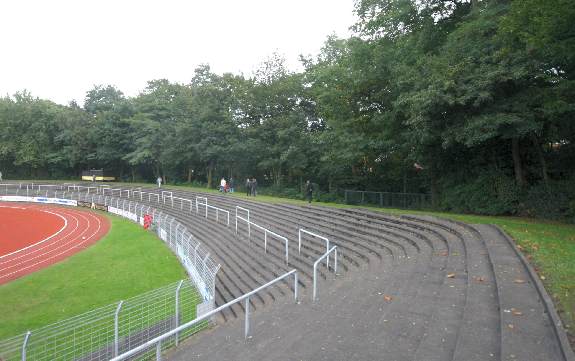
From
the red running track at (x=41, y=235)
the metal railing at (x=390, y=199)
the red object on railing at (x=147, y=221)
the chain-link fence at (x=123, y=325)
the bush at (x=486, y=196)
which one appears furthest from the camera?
the red object on railing at (x=147, y=221)

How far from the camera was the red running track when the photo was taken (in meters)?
19.4

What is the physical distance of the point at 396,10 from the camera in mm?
19766

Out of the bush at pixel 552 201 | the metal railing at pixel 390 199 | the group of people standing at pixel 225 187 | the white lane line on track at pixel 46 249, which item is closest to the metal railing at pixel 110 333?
the white lane line on track at pixel 46 249

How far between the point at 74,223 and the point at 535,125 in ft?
102

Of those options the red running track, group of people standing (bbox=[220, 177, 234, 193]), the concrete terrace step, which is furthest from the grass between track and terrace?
group of people standing (bbox=[220, 177, 234, 193])

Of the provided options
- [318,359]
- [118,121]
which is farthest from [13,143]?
[318,359]

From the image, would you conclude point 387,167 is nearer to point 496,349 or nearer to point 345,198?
point 345,198

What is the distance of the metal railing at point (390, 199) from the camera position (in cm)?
2569

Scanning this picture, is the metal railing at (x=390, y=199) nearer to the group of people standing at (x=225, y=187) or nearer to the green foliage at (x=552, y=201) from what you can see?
the green foliage at (x=552, y=201)

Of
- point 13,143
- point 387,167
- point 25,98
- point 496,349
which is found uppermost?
point 25,98

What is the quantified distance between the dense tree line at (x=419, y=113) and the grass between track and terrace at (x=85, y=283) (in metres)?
13.1

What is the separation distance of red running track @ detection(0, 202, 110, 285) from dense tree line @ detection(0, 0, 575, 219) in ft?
42.8

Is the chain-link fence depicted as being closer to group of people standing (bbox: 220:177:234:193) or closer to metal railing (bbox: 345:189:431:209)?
metal railing (bbox: 345:189:431:209)

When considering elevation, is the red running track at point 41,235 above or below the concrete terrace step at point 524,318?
below
